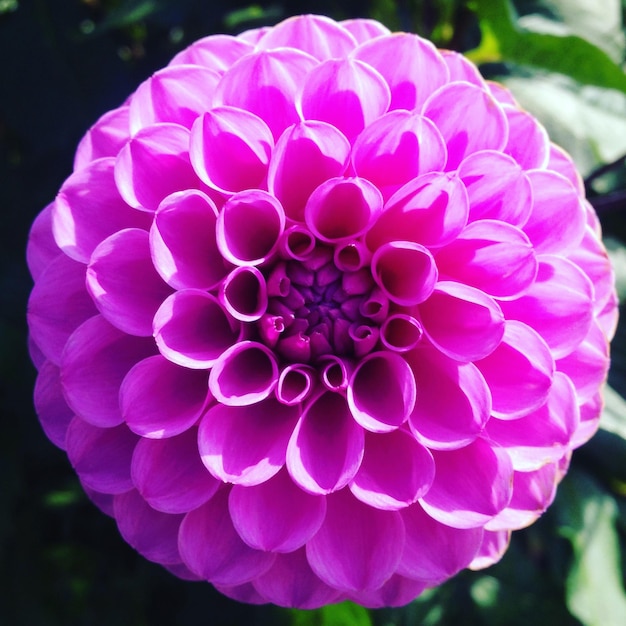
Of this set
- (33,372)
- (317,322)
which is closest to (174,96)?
(317,322)

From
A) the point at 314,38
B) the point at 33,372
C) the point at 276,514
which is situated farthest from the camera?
the point at 33,372

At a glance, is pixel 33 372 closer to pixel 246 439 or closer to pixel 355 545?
pixel 246 439

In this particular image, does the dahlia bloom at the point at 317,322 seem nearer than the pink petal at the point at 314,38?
Yes

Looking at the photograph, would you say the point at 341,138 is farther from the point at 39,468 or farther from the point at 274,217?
the point at 39,468

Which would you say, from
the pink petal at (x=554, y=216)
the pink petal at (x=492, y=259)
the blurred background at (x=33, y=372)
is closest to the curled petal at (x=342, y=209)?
the pink petal at (x=492, y=259)

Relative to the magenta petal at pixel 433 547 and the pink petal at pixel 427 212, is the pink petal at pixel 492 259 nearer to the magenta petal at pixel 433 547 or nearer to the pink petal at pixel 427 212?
the pink petal at pixel 427 212

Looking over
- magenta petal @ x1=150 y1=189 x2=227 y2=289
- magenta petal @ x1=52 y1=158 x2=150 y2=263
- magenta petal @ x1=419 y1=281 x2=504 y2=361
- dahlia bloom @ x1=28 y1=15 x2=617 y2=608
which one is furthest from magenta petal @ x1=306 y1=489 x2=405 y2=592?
magenta petal @ x1=52 y1=158 x2=150 y2=263

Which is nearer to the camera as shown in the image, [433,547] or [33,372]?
[433,547]
